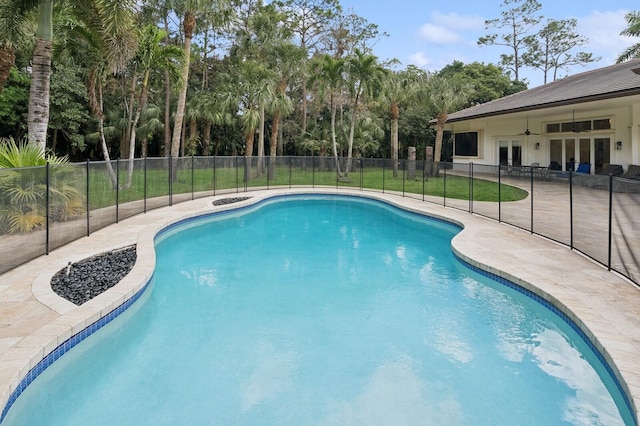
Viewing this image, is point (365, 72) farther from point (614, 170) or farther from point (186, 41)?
point (614, 170)

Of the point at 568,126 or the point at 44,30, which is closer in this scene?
the point at 44,30

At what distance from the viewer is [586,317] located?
4.54 metres

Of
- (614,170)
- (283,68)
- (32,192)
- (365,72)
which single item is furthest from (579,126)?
(32,192)

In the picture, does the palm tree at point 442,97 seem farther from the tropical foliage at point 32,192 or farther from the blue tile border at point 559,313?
the tropical foliage at point 32,192

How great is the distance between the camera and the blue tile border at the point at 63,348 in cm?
341

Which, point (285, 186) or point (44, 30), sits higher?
point (44, 30)

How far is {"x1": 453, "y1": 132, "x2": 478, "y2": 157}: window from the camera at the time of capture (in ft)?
80.6

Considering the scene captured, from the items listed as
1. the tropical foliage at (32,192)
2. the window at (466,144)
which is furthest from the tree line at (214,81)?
the window at (466,144)

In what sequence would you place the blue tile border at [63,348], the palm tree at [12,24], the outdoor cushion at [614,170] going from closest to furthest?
the blue tile border at [63,348] → the palm tree at [12,24] → the outdoor cushion at [614,170]

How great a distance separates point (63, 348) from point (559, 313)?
5193 mm

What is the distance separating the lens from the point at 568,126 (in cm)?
1867

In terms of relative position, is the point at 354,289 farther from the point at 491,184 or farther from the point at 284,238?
the point at 491,184

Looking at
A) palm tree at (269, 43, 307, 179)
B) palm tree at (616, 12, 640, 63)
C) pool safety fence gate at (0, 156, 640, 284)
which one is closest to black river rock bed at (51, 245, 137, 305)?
pool safety fence gate at (0, 156, 640, 284)

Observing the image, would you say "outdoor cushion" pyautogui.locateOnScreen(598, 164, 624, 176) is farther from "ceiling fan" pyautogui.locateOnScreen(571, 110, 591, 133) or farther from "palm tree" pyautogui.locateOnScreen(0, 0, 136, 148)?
"palm tree" pyautogui.locateOnScreen(0, 0, 136, 148)
